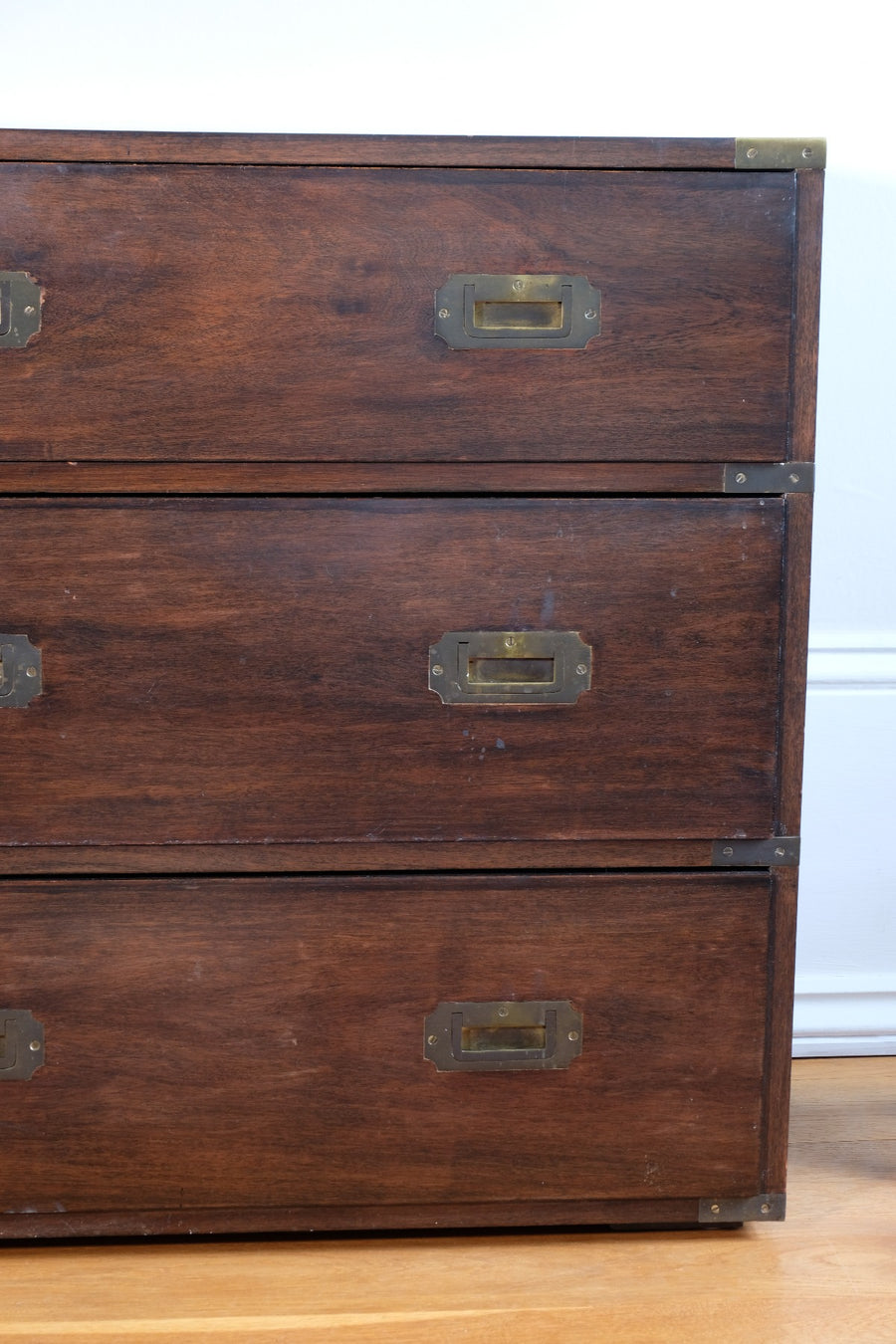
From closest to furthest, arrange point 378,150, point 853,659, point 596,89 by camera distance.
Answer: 1. point 378,150
2. point 596,89
3. point 853,659

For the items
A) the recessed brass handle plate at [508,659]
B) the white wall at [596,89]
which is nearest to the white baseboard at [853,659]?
the white wall at [596,89]

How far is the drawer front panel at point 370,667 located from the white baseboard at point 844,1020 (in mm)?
641

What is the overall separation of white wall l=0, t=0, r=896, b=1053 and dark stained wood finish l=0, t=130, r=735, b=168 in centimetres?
47

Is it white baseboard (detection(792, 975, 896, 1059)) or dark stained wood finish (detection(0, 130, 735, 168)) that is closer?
dark stained wood finish (detection(0, 130, 735, 168))

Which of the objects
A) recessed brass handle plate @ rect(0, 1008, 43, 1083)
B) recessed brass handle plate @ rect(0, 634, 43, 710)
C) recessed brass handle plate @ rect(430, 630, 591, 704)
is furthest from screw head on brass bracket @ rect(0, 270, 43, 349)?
recessed brass handle plate @ rect(0, 1008, 43, 1083)

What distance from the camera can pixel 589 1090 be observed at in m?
1.14

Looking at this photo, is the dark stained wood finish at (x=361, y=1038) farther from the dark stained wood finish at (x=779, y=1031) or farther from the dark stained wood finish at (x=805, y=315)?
the dark stained wood finish at (x=805, y=315)

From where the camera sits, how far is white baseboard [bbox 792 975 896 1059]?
63.6 inches

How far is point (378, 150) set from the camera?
103 centimetres

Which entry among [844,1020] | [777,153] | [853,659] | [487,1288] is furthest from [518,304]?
Result: [844,1020]

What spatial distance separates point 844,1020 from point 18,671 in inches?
44.5

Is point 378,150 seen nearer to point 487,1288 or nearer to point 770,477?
point 770,477

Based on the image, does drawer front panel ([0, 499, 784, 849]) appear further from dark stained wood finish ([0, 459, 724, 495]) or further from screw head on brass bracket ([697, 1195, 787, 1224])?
screw head on brass bracket ([697, 1195, 787, 1224])

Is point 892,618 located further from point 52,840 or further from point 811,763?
point 52,840
